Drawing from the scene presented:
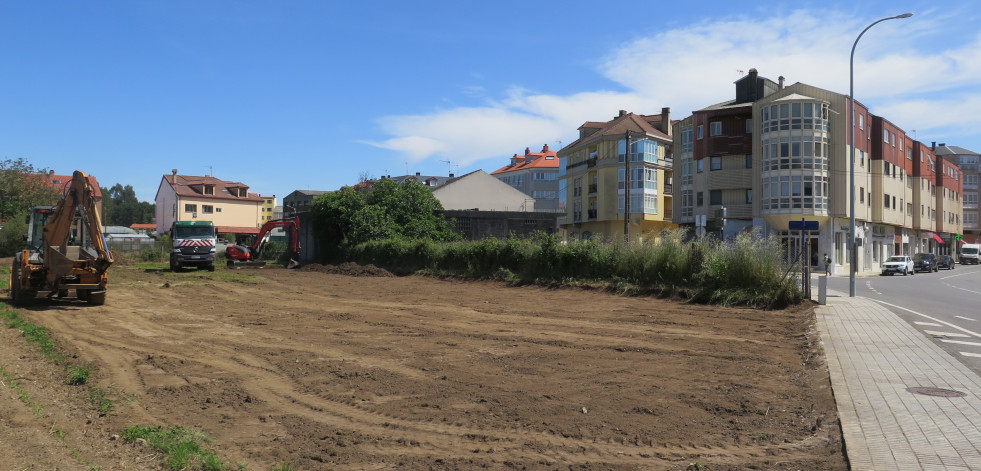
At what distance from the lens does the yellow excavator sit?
18234mm

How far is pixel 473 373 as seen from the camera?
9.58 m

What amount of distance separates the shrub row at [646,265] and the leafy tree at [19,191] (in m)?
41.3

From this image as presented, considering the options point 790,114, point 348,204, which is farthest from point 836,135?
point 348,204

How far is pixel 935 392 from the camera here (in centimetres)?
805

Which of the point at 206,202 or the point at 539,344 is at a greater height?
the point at 206,202

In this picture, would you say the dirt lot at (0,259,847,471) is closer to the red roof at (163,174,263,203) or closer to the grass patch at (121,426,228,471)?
the grass patch at (121,426,228,471)

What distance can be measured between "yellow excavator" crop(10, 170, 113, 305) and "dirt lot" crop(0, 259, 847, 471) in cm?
169

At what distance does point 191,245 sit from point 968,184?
123290 mm

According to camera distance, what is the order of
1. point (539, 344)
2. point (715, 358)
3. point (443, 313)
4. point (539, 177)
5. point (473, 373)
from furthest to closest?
point (539, 177), point (443, 313), point (539, 344), point (715, 358), point (473, 373)

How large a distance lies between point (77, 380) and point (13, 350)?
3.66 meters

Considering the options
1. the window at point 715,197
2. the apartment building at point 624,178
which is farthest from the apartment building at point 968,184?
the window at point 715,197

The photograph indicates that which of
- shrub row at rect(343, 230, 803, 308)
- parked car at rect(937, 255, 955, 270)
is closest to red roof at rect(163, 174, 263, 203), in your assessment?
shrub row at rect(343, 230, 803, 308)

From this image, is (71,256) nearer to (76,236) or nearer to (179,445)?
(76,236)

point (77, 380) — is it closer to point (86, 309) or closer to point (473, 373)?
point (473, 373)
